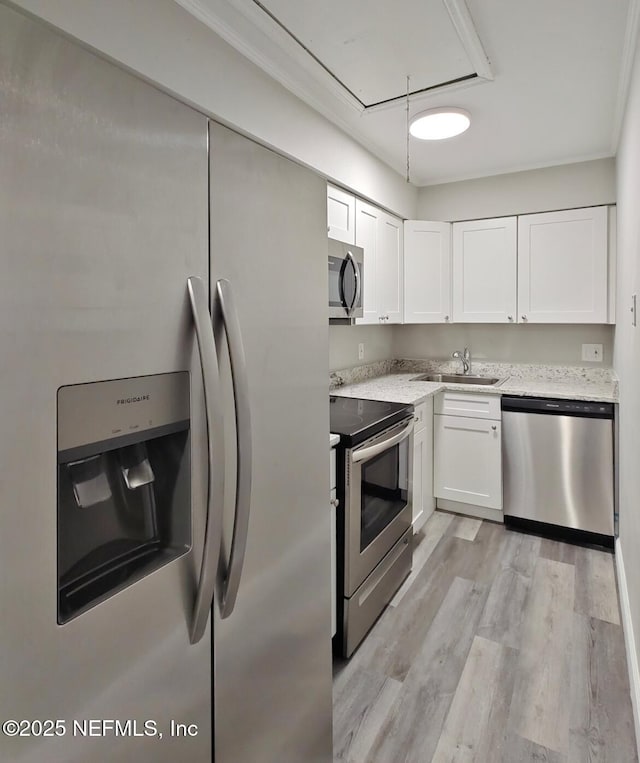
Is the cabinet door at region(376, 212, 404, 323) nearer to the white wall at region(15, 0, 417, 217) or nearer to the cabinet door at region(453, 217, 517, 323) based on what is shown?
the cabinet door at region(453, 217, 517, 323)

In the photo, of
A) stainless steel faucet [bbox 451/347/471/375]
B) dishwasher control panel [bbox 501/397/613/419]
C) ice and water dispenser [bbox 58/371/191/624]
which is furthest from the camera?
stainless steel faucet [bbox 451/347/471/375]

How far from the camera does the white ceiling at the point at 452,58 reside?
1700 millimetres

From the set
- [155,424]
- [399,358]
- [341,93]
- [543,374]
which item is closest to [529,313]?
[543,374]

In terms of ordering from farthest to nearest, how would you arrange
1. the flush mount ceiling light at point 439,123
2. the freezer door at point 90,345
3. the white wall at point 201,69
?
the flush mount ceiling light at point 439,123 → the white wall at point 201,69 → the freezer door at point 90,345

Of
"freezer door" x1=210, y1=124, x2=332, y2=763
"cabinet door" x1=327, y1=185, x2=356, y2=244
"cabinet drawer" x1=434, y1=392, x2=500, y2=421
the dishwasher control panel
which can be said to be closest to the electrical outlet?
the dishwasher control panel

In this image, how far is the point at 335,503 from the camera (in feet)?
6.02

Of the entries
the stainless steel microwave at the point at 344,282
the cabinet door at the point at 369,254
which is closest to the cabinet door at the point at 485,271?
the cabinet door at the point at 369,254

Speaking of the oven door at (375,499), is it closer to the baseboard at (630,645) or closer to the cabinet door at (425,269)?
the baseboard at (630,645)

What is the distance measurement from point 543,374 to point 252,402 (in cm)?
316

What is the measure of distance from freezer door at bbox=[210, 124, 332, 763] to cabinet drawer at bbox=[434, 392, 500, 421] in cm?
211

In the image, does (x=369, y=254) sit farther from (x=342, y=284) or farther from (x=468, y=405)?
(x=468, y=405)

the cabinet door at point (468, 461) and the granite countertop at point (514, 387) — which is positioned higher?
the granite countertop at point (514, 387)

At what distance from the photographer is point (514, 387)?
3.18 m

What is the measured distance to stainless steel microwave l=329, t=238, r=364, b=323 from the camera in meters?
2.31
